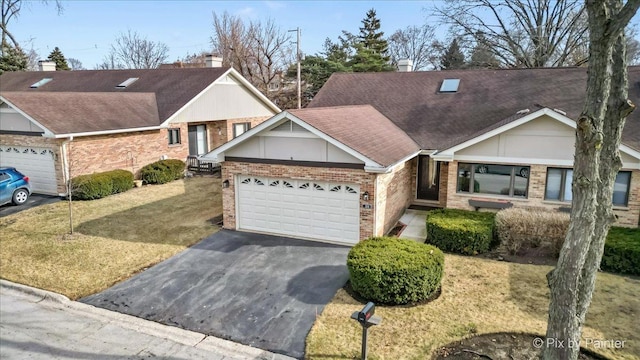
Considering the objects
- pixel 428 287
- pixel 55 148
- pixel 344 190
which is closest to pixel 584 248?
pixel 428 287

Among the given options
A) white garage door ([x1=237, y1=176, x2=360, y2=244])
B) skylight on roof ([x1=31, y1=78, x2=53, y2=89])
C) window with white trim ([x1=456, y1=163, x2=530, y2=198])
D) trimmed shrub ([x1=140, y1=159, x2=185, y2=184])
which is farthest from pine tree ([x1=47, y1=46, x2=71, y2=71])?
window with white trim ([x1=456, y1=163, x2=530, y2=198])

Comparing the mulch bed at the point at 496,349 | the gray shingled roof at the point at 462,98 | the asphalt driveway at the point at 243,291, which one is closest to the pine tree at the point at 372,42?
the gray shingled roof at the point at 462,98

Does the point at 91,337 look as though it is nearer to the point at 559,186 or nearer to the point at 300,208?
the point at 300,208

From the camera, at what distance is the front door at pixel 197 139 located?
24945mm

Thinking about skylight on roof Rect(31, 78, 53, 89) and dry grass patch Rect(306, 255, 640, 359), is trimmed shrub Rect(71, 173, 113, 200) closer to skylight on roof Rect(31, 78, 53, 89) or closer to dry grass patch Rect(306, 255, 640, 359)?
dry grass patch Rect(306, 255, 640, 359)

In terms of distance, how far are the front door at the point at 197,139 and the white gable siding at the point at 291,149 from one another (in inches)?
480

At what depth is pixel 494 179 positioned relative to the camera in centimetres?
1426

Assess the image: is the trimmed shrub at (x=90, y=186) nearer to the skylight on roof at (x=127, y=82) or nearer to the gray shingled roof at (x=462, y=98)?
the skylight on roof at (x=127, y=82)

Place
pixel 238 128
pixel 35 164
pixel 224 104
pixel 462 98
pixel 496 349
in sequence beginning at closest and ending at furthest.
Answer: pixel 496 349 < pixel 462 98 < pixel 35 164 < pixel 224 104 < pixel 238 128

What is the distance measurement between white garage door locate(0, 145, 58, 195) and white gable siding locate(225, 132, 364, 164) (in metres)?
9.90

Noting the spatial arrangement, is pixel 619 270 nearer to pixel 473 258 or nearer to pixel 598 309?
pixel 598 309

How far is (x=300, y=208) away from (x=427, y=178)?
21.5ft

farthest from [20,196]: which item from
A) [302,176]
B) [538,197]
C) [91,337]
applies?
[538,197]

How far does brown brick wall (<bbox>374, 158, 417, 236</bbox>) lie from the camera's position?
12508 mm
